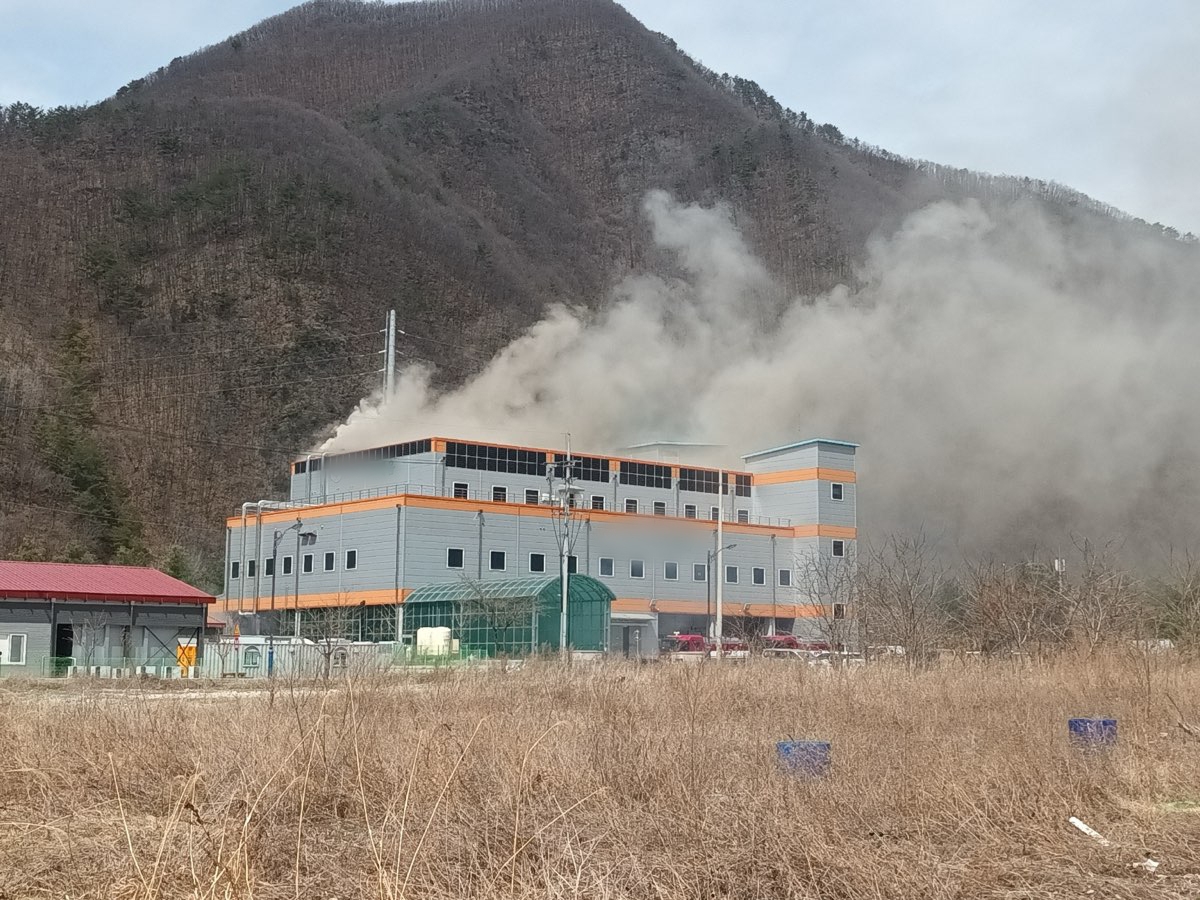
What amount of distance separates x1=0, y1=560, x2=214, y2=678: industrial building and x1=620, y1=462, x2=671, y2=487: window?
35438mm

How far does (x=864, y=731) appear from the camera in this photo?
1631 centimetres

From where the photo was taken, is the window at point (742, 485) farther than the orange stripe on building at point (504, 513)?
Yes

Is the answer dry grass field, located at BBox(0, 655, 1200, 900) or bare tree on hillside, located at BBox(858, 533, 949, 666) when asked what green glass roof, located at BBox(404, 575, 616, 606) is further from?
dry grass field, located at BBox(0, 655, 1200, 900)

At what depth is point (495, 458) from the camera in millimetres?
76625

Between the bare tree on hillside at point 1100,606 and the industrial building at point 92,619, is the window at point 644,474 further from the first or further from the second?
the bare tree on hillside at point 1100,606

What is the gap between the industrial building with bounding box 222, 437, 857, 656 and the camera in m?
67.3

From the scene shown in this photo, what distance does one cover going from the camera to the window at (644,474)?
82.1 m

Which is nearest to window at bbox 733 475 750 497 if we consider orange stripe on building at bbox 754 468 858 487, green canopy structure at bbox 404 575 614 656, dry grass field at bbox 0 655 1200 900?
orange stripe on building at bbox 754 468 858 487

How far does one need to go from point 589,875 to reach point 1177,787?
7233mm

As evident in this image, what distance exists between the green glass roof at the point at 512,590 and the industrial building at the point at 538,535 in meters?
0.26

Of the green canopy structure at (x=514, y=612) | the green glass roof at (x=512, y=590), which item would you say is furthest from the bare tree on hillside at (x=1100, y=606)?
the green glass roof at (x=512, y=590)

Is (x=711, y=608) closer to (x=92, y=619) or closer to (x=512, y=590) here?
(x=512, y=590)

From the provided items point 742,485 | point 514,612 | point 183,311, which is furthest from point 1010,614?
point 183,311

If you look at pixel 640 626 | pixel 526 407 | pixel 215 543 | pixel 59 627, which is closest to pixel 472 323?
pixel 215 543
